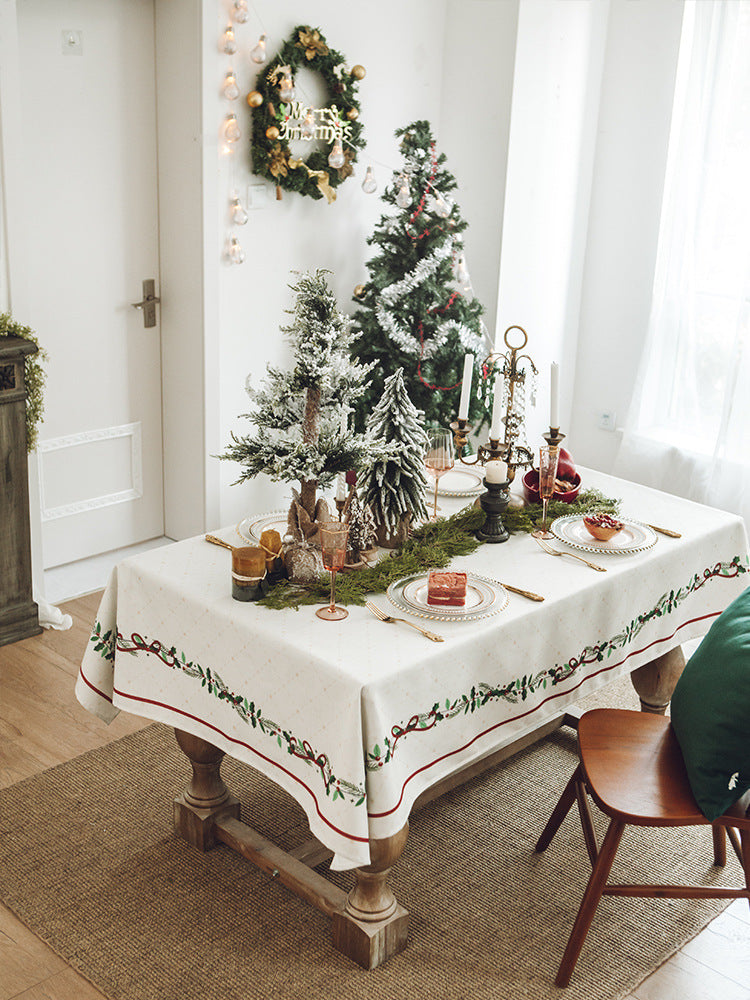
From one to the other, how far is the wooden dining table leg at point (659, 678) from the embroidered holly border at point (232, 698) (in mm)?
1186

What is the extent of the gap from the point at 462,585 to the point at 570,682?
16.2 inches

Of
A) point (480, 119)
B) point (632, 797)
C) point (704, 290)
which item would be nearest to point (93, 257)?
point (480, 119)

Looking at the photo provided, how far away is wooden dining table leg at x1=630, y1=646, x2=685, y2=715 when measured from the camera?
2.96 metres

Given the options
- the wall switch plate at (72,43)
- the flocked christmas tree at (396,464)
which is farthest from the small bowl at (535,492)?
the wall switch plate at (72,43)

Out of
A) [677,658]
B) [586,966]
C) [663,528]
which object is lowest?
[586,966]

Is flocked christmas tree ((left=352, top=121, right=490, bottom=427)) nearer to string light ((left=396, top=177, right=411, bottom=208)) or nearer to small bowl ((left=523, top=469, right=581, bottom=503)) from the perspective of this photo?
string light ((left=396, top=177, right=411, bottom=208))

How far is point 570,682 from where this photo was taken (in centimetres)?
253

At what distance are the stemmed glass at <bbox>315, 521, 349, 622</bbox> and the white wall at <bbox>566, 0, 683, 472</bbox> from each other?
10.6 ft

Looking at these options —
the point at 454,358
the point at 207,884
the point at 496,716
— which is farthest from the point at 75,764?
the point at 454,358

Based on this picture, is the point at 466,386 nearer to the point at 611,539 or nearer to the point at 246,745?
the point at 611,539

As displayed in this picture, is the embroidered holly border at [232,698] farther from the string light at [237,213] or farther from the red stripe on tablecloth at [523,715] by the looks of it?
the string light at [237,213]

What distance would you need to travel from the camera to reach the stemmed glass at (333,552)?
2229 millimetres

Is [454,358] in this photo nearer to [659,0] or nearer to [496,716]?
[659,0]

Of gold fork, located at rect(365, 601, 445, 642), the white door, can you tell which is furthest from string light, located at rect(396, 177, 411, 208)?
gold fork, located at rect(365, 601, 445, 642)
